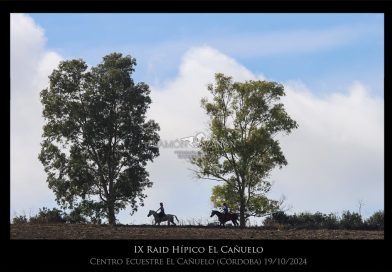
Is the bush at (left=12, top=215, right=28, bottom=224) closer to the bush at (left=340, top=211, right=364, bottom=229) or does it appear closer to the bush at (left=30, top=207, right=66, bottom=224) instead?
the bush at (left=30, top=207, right=66, bottom=224)

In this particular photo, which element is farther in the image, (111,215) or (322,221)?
(111,215)

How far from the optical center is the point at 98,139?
1367 inches

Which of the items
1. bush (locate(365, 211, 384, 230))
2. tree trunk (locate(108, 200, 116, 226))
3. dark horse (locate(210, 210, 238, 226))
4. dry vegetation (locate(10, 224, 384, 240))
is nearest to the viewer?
dry vegetation (locate(10, 224, 384, 240))

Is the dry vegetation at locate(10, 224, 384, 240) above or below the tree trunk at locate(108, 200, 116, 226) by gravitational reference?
below

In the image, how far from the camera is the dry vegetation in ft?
77.4

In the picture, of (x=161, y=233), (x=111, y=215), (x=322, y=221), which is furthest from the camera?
(x=111, y=215)

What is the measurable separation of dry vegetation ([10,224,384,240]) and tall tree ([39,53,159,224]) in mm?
6711

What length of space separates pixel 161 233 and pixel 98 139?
37.1 feet

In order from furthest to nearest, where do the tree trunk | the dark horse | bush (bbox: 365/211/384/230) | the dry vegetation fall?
the tree trunk → the dark horse → bush (bbox: 365/211/384/230) → the dry vegetation

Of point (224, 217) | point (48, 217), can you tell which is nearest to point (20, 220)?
point (48, 217)

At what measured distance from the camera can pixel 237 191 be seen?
1414 inches

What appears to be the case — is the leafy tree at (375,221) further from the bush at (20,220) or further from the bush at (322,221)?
the bush at (20,220)

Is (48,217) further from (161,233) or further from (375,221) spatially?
(375,221)

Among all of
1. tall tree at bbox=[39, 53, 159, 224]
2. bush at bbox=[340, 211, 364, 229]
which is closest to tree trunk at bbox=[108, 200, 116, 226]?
tall tree at bbox=[39, 53, 159, 224]
